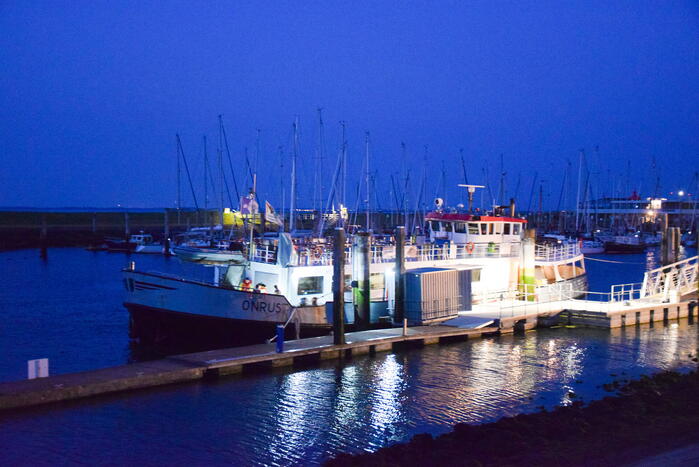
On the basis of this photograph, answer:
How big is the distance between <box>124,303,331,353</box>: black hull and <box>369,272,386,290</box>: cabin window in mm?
3241

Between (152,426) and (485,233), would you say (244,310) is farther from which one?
(485,233)

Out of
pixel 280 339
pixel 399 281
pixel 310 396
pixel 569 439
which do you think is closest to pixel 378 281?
pixel 399 281

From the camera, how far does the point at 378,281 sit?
26.7 metres

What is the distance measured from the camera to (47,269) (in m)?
59.2

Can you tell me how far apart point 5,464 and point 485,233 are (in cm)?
2351

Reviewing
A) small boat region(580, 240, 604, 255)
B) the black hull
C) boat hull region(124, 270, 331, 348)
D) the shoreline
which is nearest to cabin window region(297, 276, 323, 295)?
boat hull region(124, 270, 331, 348)

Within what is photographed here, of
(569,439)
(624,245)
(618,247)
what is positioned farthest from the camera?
(624,245)

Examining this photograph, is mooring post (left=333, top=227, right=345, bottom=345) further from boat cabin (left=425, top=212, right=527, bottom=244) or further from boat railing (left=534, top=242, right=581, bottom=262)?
boat railing (left=534, top=242, right=581, bottom=262)

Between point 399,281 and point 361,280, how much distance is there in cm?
156

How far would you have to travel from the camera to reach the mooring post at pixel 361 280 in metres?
24.1

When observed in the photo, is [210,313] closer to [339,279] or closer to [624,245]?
[339,279]

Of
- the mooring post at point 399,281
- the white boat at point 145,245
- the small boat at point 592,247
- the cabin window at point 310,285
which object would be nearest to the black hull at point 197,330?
the cabin window at point 310,285


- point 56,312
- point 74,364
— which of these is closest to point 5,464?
point 74,364

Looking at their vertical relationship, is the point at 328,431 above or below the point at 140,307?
below
